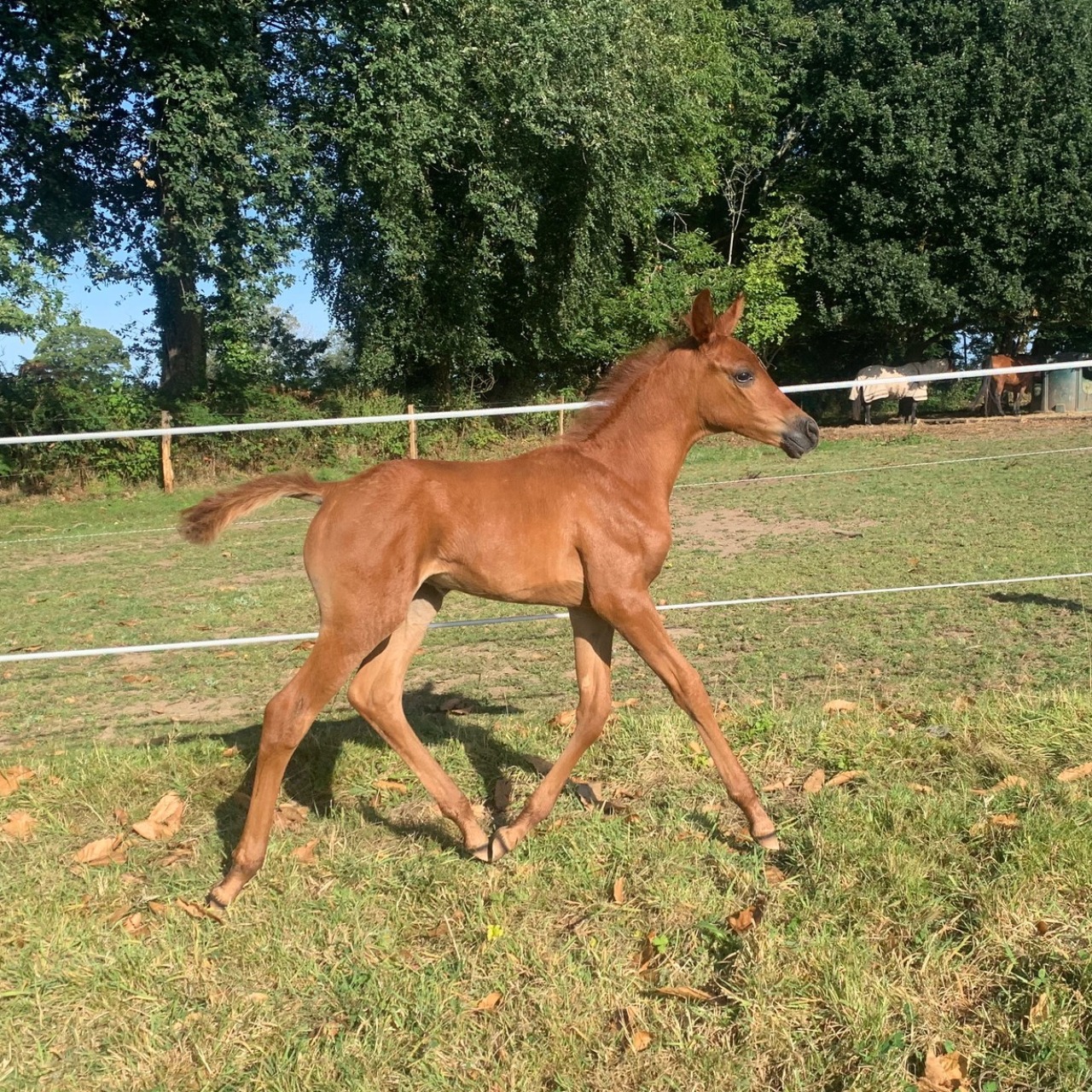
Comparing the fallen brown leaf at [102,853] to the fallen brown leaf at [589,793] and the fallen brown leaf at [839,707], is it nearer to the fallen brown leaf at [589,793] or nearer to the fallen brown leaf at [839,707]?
the fallen brown leaf at [589,793]

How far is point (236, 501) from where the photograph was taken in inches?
158

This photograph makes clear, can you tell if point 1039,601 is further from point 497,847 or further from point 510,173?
point 510,173

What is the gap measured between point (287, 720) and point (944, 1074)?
2.53m

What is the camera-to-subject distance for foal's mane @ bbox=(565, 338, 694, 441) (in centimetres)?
430

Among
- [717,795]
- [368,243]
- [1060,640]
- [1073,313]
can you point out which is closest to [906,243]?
[1073,313]

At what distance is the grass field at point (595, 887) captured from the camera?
278 centimetres

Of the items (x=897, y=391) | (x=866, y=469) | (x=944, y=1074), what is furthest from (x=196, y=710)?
(x=897, y=391)

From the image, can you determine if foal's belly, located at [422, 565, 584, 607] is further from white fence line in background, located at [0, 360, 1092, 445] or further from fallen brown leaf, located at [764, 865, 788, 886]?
fallen brown leaf, located at [764, 865, 788, 886]

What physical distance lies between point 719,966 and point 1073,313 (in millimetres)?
31281

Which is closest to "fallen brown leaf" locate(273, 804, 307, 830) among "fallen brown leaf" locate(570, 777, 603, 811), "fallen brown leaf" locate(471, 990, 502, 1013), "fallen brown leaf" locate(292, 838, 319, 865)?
"fallen brown leaf" locate(292, 838, 319, 865)

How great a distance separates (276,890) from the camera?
373 centimetres

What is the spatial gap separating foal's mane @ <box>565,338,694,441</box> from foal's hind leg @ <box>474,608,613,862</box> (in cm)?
85

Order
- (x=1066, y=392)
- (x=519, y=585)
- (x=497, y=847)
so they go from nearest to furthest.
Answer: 1. (x=497, y=847)
2. (x=519, y=585)
3. (x=1066, y=392)

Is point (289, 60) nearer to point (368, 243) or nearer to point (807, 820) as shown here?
point (368, 243)
